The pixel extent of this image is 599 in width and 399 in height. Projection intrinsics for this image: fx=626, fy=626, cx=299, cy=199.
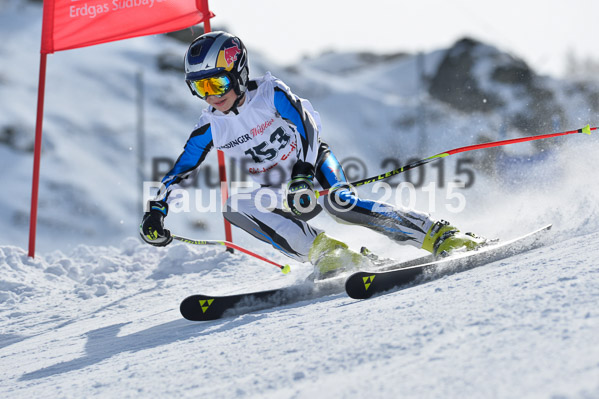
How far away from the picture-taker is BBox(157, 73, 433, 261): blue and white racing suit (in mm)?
3781

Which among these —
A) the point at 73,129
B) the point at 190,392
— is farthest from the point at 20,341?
the point at 73,129

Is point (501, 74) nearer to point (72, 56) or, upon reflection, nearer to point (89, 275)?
point (72, 56)

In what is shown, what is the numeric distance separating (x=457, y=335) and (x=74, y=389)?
1.48 meters

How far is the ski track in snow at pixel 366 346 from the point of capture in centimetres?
171

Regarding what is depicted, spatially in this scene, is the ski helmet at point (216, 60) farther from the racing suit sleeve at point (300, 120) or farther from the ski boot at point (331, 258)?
the ski boot at point (331, 258)

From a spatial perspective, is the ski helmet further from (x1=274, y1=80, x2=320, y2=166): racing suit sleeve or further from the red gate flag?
the red gate flag

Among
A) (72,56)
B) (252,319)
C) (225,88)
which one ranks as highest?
(72,56)

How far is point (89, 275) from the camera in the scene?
5.55 metres

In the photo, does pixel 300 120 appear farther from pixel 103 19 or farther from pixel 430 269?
pixel 103 19

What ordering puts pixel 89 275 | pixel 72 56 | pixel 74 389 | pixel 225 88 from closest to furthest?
1. pixel 74 389
2. pixel 225 88
3. pixel 89 275
4. pixel 72 56

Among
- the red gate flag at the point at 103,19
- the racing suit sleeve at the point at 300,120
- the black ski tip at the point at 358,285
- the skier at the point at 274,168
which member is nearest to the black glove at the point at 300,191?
the skier at the point at 274,168

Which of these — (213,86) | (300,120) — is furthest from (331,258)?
(213,86)

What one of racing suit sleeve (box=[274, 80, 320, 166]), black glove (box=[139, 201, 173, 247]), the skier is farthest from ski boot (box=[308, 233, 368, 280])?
black glove (box=[139, 201, 173, 247])

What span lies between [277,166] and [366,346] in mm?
2104
